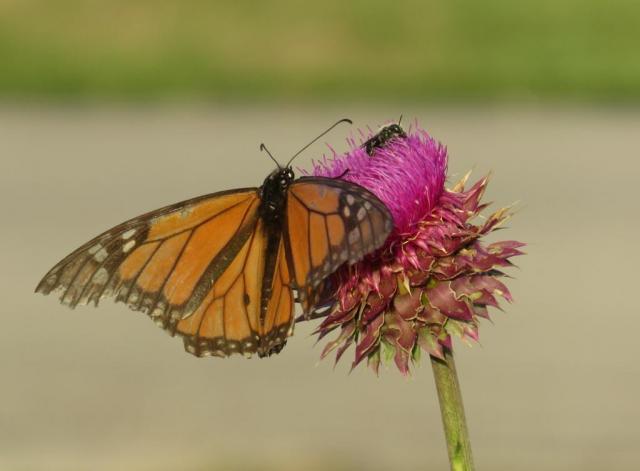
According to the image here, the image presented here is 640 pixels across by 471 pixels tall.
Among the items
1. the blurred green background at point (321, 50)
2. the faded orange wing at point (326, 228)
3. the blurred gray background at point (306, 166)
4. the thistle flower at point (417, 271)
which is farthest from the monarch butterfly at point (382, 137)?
the blurred green background at point (321, 50)

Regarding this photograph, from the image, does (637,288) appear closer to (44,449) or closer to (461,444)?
(44,449)

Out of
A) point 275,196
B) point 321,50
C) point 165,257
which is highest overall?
point 321,50

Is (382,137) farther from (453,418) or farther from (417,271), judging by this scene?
(453,418)

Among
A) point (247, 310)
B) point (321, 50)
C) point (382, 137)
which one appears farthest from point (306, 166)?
point (247, 310)

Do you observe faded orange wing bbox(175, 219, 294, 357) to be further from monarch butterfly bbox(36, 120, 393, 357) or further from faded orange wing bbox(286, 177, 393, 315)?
faded orange wing bbox(286, 177, 393, 315)

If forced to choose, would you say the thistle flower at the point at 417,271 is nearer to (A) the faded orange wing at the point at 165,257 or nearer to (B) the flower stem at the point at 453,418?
(B) the flower stem at the point at 453,418
